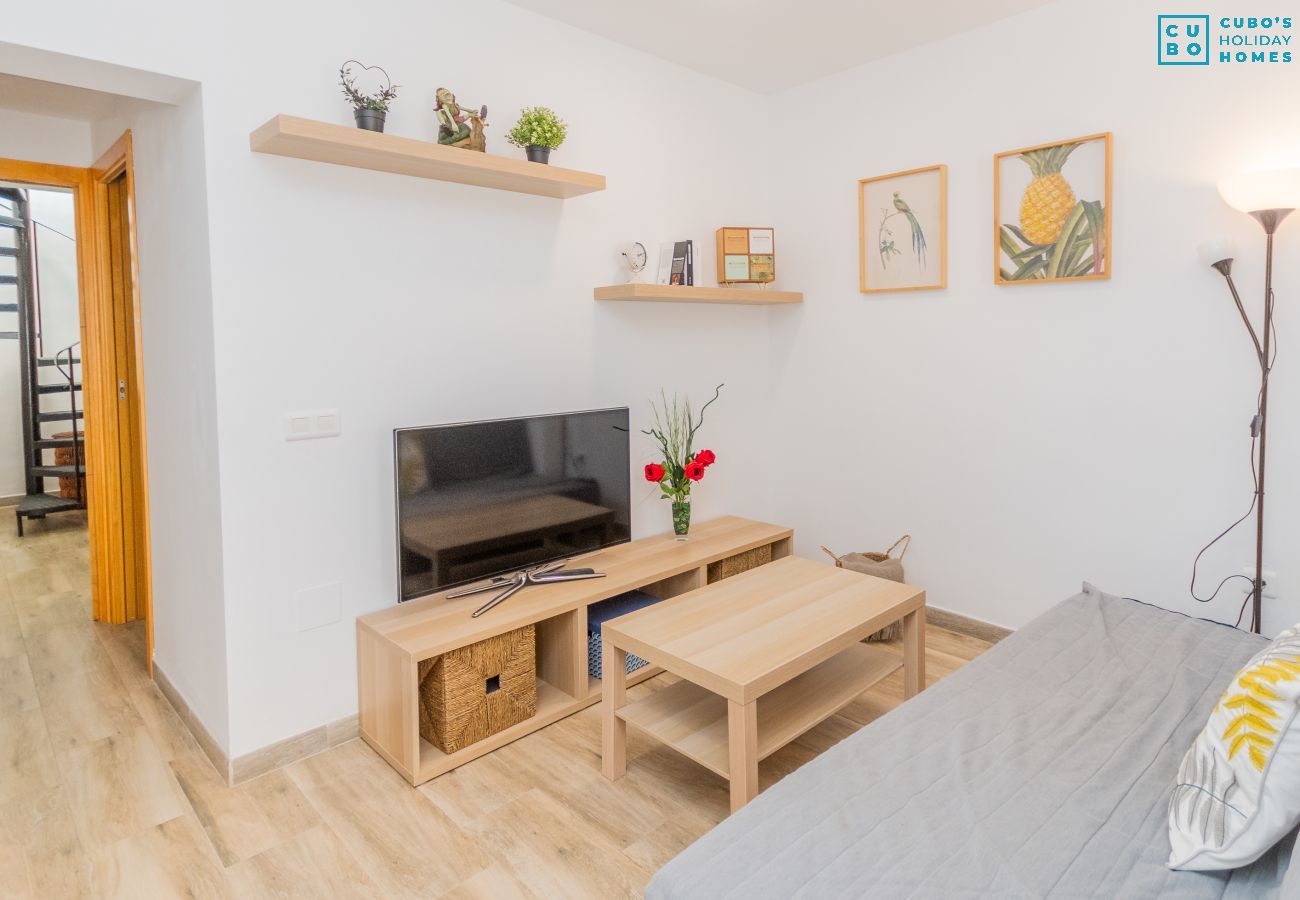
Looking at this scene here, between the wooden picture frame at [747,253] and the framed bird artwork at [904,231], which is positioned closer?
the framed bird artwork at [904,231]

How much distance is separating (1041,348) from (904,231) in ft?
2.62

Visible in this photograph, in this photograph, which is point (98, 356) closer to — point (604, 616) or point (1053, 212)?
point (604, 616)

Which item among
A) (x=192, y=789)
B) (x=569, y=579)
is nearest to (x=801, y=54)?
(x=569, y=579)

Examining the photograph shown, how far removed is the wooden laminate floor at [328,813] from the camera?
1902 mm

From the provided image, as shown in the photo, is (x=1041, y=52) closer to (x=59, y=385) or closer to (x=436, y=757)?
(x=436, y=757)

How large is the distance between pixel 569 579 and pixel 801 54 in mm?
2486

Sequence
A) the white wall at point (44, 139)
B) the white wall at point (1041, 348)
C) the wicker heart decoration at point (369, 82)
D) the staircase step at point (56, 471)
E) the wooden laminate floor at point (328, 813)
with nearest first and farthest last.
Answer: the wooden laminate floor at point (328, 813), the wicker heart decoration at point (369, 82), the white wall at point (1041, 348), the white wall at point (44, 139), the staircase step at point (56, 471)

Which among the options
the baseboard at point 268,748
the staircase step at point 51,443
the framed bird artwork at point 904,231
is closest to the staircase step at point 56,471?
the staircase step at point 51,443

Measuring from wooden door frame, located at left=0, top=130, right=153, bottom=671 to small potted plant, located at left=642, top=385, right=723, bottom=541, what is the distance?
2.15 m

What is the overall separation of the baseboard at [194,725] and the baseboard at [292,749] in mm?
42

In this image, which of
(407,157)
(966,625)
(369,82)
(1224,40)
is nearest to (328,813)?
(407,157)

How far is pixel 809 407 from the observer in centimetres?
391

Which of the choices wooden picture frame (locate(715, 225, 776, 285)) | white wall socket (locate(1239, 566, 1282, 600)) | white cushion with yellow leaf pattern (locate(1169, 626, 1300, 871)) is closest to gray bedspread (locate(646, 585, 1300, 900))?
white cushion with yellow leaf pattern (locate(1169, 626, 1300, 871))

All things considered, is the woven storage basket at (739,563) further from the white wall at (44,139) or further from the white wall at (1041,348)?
the white wall at (44,139)
